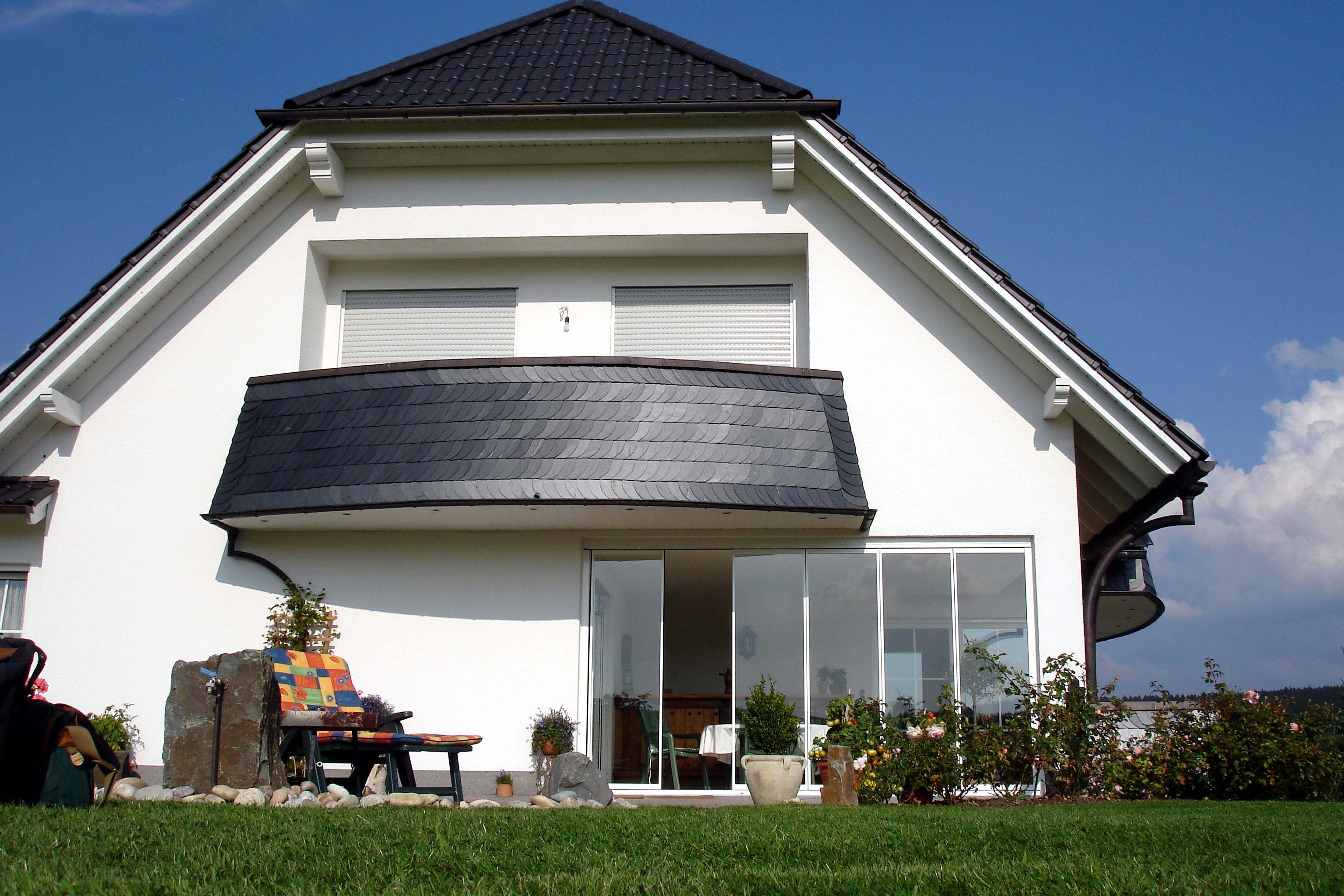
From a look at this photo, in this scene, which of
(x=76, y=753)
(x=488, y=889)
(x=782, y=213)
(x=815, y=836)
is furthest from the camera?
(x=782, y=213)

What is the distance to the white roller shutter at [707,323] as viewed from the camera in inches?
509

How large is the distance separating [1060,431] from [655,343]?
467 centimetres

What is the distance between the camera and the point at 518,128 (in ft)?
40.4

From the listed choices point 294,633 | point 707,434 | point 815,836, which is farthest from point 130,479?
point 815,836

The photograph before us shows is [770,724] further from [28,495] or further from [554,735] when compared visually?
[28,495]

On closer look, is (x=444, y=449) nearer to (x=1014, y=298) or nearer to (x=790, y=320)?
(x=790, y=320)

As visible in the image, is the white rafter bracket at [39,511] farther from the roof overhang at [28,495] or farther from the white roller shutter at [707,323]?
the white roller shutter at [707,323]

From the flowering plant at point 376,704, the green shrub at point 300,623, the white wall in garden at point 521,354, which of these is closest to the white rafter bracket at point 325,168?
the white wall in garden at point 521,354

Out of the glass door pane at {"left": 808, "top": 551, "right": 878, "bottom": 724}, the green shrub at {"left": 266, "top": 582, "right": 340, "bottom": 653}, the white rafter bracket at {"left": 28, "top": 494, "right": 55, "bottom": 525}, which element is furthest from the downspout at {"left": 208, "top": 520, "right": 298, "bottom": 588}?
the glass door pane at {"left": 808, "top": 551, "right": 878, "bottom": 724}

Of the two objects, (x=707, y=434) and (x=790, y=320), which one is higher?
(x=790, y=320)

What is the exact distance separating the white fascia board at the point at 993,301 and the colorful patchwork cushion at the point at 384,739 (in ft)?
22.5

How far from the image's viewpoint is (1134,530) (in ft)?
38.0

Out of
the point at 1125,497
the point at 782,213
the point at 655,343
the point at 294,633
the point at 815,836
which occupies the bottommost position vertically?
the point at 815,836

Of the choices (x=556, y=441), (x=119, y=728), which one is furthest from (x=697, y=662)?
(x=119, y=728)
